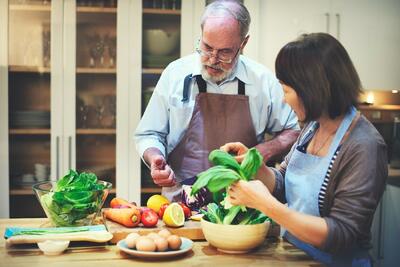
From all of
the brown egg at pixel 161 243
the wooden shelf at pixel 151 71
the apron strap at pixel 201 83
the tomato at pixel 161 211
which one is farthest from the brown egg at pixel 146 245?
the wooden shelf at pixel 151 71

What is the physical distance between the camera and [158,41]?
358cm

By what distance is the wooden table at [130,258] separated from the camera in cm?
151

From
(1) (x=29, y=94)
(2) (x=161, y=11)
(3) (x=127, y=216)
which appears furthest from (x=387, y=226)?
(1) (x=29, y=94)

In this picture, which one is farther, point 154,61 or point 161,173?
point 154,61

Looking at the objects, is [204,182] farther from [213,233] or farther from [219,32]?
[219,32]

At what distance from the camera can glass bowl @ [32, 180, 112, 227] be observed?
172 centimetres

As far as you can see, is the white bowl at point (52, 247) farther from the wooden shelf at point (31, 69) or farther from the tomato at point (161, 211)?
the wooden shelf at point (31, 69)

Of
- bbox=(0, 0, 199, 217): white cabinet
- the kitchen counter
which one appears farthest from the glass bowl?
the kitchen counter

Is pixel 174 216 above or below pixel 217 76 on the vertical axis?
below

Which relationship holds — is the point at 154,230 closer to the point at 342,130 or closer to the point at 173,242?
the point at 173,242

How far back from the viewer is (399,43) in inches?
146

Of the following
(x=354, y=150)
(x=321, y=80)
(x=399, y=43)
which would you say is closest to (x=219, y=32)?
(x=321, y=80)

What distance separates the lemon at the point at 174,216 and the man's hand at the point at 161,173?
0.19 m

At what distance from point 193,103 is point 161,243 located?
3.29 ft
